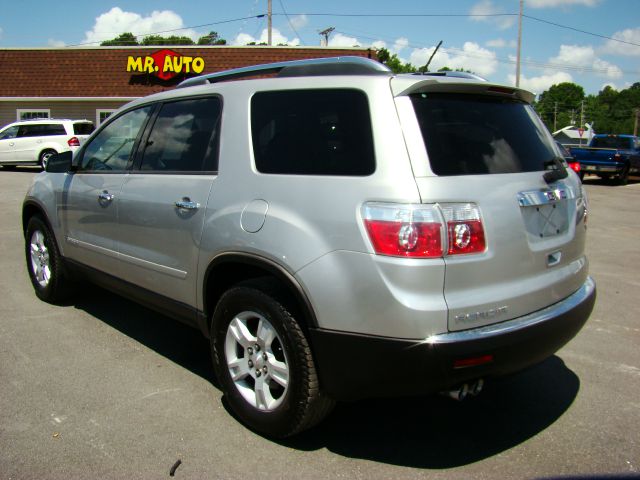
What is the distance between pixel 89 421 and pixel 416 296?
79.6 inches

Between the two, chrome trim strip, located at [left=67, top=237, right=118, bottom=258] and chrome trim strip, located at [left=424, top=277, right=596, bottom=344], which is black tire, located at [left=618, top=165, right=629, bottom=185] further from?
chrome trim strip, located at [left=67, top=237, right=118, bottom=258]

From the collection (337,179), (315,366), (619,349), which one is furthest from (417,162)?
(619,349)

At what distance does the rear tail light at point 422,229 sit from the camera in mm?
2518

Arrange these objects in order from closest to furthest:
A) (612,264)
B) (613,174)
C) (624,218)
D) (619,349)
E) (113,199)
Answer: (113,199)
(619,349)
(612,264)
(624,218)
(613,174)

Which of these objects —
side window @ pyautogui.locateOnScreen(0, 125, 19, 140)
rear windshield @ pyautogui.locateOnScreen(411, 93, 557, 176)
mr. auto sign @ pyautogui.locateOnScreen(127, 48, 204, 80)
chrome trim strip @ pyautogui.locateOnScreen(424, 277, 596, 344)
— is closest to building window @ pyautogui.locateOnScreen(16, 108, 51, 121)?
mr. auto sign @ pyautogui.locateOnScreen(127, 48, 204, 80)

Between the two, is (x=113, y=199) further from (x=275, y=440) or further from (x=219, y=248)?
(x=275, y=440)

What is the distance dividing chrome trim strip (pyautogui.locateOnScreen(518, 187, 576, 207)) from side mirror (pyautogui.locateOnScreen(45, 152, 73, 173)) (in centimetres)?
367

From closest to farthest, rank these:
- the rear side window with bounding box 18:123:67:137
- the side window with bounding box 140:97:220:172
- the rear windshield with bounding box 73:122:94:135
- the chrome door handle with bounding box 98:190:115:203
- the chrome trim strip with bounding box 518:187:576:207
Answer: the chrome trim strip with bounding box 518:187:576:207
the side window with bounding box 140:97:220:172
the chrome door handle with bounding box 98:190:115:203
the rear side window with bounding box 18:123:67:137
the rear windshield with bounding box 73:122:94:135

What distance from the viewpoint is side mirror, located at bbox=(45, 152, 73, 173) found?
488 cm

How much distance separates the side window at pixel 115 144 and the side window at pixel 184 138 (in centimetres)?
26

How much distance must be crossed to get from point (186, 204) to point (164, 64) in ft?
80.7

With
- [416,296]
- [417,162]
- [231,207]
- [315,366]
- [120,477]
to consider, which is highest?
[417,162]

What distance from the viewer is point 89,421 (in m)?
3.28

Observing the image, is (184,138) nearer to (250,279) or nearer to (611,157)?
(250,279)
